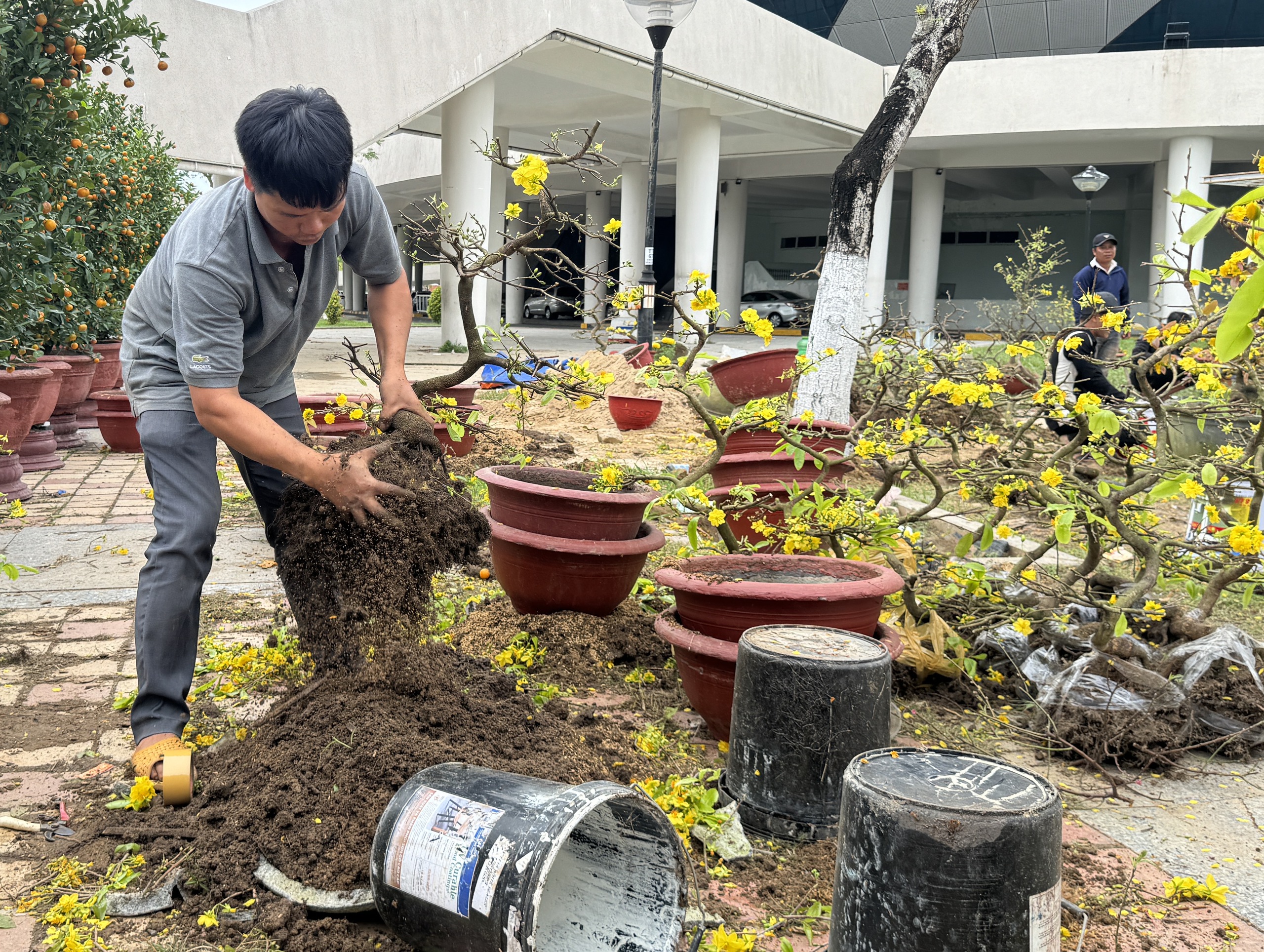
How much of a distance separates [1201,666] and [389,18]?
45.6 ft

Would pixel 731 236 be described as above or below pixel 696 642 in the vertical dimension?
above

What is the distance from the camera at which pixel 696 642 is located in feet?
9.55

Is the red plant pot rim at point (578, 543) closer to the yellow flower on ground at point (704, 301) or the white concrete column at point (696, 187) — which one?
the yellow flower on ground at point (704, 301)

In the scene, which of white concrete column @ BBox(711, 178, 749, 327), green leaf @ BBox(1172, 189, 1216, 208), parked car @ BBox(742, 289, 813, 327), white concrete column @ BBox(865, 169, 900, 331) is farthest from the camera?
parked car @ BBox(742, 289, 813, 327)

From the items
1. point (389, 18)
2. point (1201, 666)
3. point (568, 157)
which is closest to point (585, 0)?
point (389, 18)

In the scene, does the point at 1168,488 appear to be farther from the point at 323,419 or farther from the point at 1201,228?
the point at 323,419

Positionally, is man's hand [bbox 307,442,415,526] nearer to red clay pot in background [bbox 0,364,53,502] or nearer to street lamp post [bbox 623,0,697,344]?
red clay pot in background [bbox 0,364,53,502]

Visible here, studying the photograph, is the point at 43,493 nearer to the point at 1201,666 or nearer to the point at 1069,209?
the point at 1201,666

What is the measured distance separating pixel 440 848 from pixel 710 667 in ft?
4.10

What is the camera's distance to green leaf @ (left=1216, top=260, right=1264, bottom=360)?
42.1 inches

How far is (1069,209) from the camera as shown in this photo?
30500 millimetres

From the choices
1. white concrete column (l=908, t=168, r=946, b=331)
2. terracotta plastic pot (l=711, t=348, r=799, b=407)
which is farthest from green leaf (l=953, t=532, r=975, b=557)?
white concrete column (l=908, t=168, r=946, b=331)

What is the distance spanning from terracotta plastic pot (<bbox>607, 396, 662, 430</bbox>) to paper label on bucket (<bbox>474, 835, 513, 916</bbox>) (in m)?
7.33

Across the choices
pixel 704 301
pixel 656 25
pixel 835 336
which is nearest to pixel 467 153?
pixel 656 25
